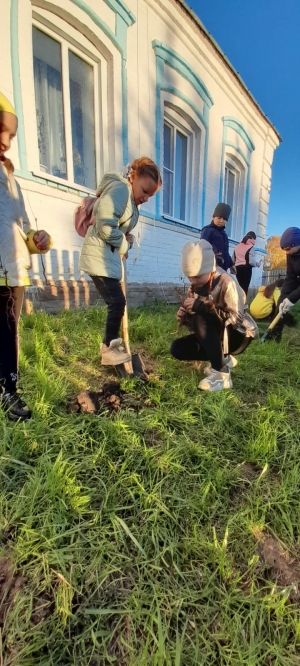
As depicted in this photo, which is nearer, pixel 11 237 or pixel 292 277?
pixel 11 237

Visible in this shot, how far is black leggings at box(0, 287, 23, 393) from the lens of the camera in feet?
5.26

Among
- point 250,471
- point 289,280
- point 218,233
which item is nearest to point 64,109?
point 218,233

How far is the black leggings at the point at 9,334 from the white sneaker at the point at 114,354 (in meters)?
0.72

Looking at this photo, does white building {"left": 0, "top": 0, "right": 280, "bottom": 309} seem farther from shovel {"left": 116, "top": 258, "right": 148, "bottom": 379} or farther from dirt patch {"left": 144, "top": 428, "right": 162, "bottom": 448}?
dirt patch {"left": 144, "top": 428, "right": 162, "bottom": 448}

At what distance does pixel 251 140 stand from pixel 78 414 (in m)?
9.75

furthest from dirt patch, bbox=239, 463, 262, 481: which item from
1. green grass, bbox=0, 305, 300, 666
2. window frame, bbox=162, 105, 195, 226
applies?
window frame, bbox=162, 105, 195, 226

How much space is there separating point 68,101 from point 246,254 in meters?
3.71

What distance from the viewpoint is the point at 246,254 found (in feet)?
18.6

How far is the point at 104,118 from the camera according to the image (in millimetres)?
4672

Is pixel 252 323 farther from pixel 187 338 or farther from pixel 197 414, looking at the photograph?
pixel 197 414

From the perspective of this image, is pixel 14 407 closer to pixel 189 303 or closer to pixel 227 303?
pixel 189 303

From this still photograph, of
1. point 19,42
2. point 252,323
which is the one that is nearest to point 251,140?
point 19,42

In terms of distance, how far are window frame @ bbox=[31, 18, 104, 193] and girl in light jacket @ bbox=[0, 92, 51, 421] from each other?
2.68 meters

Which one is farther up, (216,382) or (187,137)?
(187,137)
